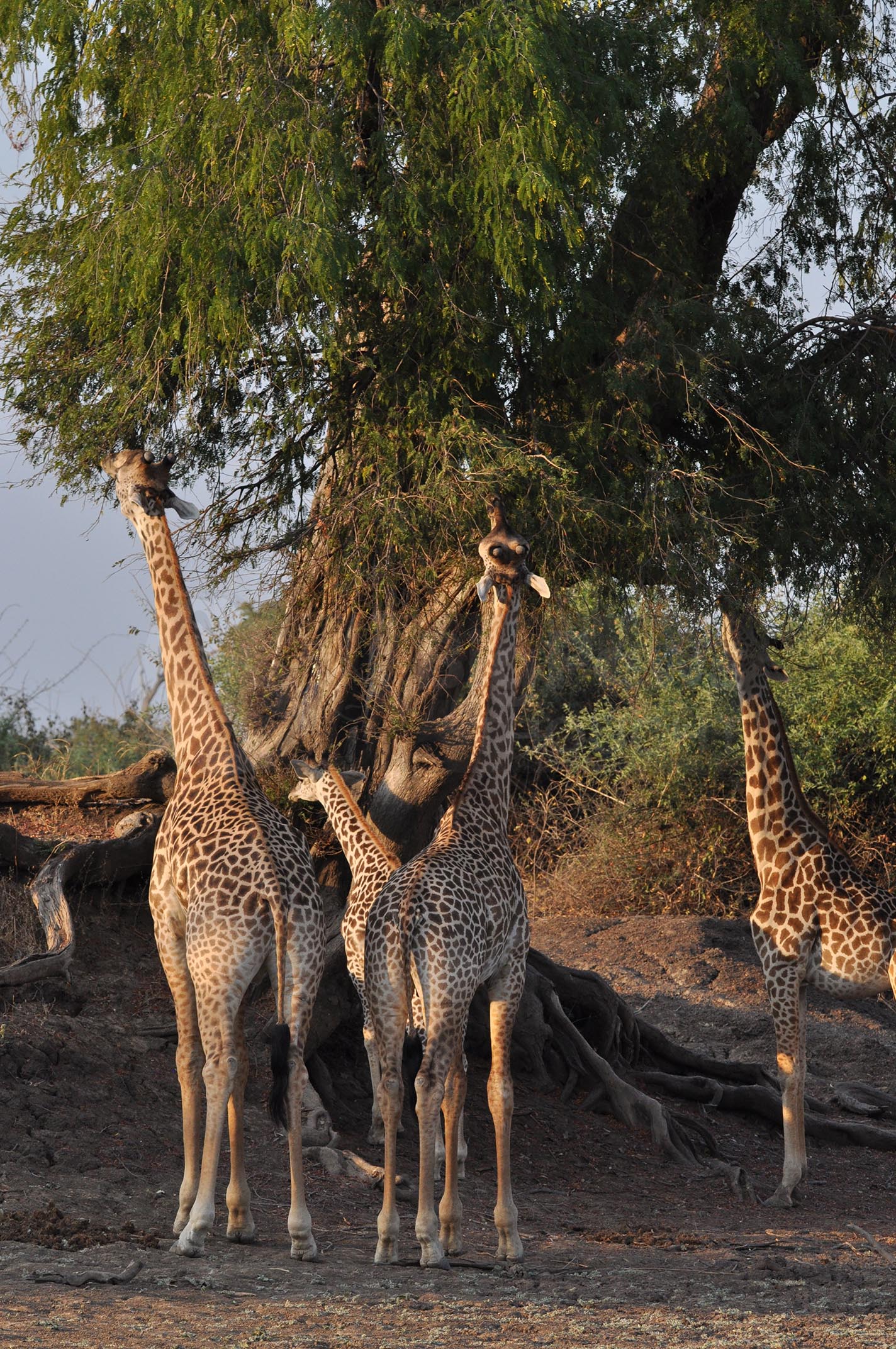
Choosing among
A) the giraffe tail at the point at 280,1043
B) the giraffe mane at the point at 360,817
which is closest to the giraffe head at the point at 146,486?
the giraffe mane at the point at 360,817

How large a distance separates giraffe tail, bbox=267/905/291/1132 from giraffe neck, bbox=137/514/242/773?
1319 mm

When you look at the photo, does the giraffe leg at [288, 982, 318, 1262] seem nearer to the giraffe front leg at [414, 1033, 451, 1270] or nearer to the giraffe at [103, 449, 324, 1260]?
the giraffe at [103, 449, 324, 1260]

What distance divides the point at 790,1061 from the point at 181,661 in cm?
490


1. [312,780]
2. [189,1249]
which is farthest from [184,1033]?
[312,780]

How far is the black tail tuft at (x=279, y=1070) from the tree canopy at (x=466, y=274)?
374cm

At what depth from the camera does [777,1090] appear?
11555 mm

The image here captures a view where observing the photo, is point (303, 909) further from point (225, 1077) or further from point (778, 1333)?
point (778, 1333)

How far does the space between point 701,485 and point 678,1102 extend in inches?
199

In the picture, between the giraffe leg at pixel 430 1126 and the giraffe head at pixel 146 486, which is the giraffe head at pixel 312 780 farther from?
the giraffe leg at pixel 430 1126

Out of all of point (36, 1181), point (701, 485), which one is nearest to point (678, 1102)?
point (701, 485)

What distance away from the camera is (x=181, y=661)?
26.0 feet

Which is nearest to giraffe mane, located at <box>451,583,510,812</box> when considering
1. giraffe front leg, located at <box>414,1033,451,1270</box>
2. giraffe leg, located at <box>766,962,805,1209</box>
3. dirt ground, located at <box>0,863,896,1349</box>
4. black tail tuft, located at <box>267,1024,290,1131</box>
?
giraffe front leg, located at <box>414,1033,451,1270</box>

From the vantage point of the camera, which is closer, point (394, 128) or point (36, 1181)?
point (36, 1181)

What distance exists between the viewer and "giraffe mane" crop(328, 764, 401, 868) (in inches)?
368
